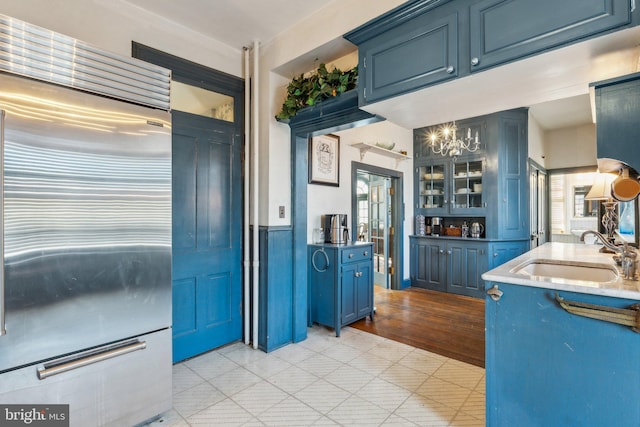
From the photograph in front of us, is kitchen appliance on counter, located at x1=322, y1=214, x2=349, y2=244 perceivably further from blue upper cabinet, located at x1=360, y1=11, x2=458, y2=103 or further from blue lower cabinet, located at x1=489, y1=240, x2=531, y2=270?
blue lower cabinet, located at x1=489, y1=240, x2=531, y2=270

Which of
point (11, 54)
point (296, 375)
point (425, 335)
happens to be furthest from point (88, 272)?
point (425, 335)

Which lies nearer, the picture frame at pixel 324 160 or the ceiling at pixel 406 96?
the ceiling at pixel 406 96

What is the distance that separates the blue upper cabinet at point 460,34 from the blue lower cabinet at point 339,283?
1746mm

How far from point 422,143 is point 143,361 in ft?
16.7

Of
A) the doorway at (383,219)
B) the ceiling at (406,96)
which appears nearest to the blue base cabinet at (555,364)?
the ceiling at (406,96)

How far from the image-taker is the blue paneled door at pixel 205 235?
2646 millimetres

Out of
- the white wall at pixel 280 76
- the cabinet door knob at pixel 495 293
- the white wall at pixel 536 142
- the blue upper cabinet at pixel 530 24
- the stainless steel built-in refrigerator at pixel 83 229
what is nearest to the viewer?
the blue upper cabinet at pixel 530 24

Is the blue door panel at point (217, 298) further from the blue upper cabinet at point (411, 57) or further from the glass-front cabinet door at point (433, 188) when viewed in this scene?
the glass-front cabinet door at point (433, 188)

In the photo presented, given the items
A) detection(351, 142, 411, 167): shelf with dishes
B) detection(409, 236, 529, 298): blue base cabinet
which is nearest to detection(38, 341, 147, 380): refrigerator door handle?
detection(351, 142, 411, 167): shelf with dishes

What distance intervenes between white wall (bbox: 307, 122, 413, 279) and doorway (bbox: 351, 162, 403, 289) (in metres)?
0.23

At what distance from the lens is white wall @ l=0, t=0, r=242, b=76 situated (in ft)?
6.51

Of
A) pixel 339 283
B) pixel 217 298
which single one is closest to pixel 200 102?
pixel 217 298

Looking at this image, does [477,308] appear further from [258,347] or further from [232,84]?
[232,84]

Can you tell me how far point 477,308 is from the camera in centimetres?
430
